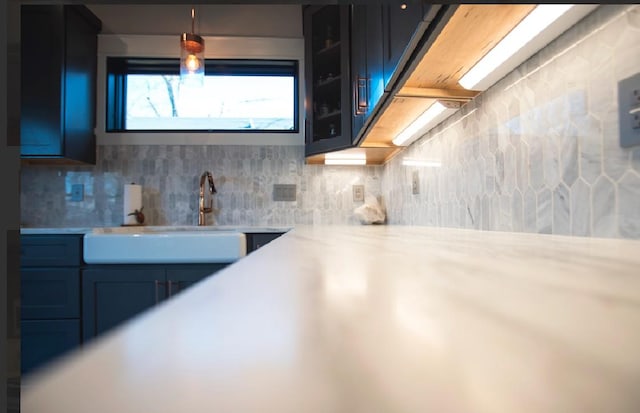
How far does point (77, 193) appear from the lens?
2248 millimetres

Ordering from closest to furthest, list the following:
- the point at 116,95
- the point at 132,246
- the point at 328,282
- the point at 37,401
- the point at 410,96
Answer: the point at 37,401
the point at 328,282
the point at 410,96
the point at 132,246
the point at 116,95

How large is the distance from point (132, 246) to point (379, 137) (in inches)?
51.6

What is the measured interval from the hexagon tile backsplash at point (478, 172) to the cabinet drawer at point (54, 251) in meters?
0.55

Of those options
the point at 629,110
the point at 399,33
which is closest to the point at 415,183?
the point at 399,33

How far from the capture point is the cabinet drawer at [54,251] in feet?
5.54

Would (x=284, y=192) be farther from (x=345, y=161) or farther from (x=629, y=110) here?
(x=629, y=110)

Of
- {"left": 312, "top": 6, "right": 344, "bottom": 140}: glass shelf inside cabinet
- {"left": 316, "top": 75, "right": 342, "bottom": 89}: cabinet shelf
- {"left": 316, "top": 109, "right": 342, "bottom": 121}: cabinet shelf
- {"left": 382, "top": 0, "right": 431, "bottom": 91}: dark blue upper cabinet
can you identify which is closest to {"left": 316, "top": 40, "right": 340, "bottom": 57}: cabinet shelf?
Result: {"left": 312, "top": 6, "right": 344, "bottom": 140}: glass shelf inside cabinet

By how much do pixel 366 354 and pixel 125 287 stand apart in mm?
1833

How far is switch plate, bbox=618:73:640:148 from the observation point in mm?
574

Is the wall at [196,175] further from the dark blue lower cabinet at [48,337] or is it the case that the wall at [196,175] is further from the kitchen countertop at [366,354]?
the kitchen countertop at [366,354]

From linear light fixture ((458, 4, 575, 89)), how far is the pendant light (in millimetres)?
1473

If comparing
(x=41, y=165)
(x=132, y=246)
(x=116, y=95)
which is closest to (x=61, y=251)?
(x=132, y=246)

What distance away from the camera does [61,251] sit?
5.56ft

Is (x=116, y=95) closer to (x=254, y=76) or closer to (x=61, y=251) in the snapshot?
(x=254, y=76)
